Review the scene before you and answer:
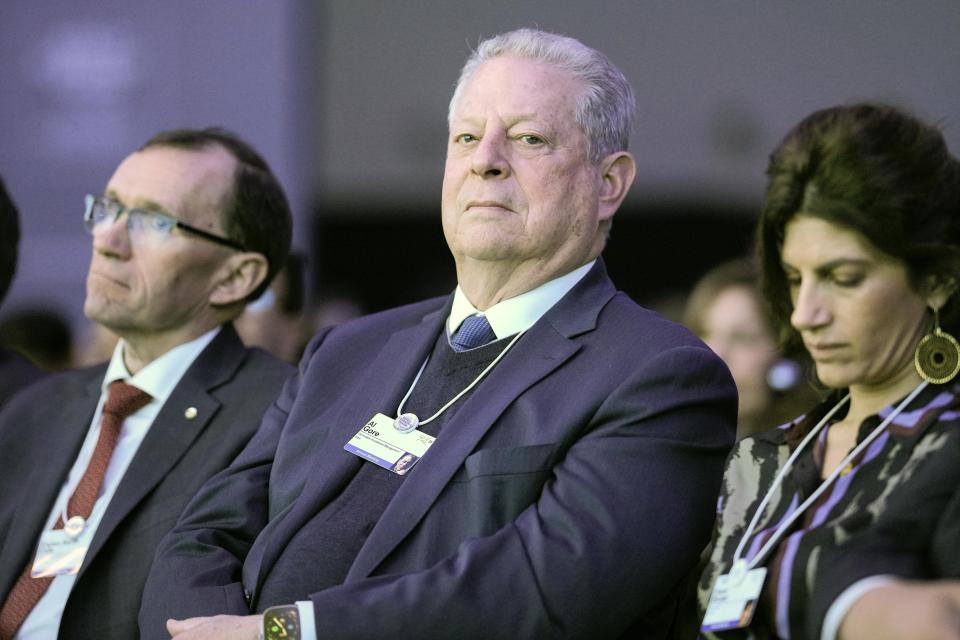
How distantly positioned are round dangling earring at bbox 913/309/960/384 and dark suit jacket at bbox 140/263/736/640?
527mm

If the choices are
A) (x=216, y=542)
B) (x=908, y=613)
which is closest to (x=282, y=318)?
(x=216, y=542)

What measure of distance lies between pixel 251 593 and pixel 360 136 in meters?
6.75

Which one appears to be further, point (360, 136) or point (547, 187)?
point (360, 136)

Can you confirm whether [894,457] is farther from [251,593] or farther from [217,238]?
[217,238]

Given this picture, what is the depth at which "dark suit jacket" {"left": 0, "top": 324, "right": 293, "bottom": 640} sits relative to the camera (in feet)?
11.3

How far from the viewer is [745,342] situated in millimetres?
4570

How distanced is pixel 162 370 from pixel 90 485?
42 cm

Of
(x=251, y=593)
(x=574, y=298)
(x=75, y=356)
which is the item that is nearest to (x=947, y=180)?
(x=574, y=298)

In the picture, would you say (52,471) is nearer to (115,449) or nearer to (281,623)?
(115,449)

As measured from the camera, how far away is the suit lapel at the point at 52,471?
11.8ft

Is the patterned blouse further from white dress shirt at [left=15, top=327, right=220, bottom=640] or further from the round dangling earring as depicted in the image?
white dress shirt at [left=15, top=327, right=220, bottom=640]

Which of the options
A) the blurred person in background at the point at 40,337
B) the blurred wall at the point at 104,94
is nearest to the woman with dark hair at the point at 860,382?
the blurred person in background at the point at 40,337

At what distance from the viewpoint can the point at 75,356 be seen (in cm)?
705

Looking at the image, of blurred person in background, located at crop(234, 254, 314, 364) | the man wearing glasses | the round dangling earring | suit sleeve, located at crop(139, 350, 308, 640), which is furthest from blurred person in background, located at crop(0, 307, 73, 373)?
the round dangling earring
